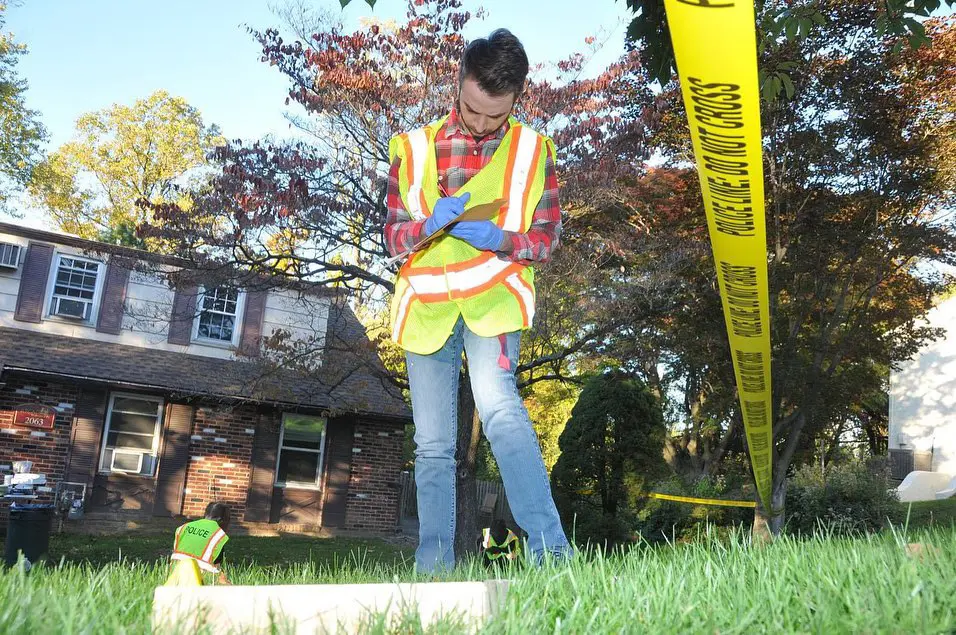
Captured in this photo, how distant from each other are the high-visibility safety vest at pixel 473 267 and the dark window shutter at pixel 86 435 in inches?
731

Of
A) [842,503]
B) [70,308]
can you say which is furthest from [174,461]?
[842,503]

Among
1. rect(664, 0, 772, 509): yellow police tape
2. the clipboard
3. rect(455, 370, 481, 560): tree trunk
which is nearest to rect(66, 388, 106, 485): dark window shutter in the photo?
rect(455, 370, 481, 560): tree trunk

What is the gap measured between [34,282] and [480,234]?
66.4 ft

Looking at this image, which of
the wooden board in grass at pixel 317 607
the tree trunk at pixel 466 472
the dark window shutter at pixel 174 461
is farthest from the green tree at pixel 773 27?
the dark window shutter at pixel 174 461

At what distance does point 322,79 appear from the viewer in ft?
38.5

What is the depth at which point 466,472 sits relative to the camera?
13.5 m

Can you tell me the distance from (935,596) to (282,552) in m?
16.8

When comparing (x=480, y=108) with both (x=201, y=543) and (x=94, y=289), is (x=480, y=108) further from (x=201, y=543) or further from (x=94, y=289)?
(x=94, y=289)

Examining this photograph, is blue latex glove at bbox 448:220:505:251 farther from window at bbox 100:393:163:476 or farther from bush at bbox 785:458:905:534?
window at bbox 100:393:163:476

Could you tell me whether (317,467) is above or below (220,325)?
below

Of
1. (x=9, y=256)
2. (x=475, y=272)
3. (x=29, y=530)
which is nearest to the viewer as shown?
(x=475, y=272)

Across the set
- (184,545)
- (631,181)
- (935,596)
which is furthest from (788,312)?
(935,596)

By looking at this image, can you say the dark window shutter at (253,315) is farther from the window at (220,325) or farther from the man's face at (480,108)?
the man's face at (480,108)

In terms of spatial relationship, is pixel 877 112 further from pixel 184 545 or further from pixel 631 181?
pixel 184 545
